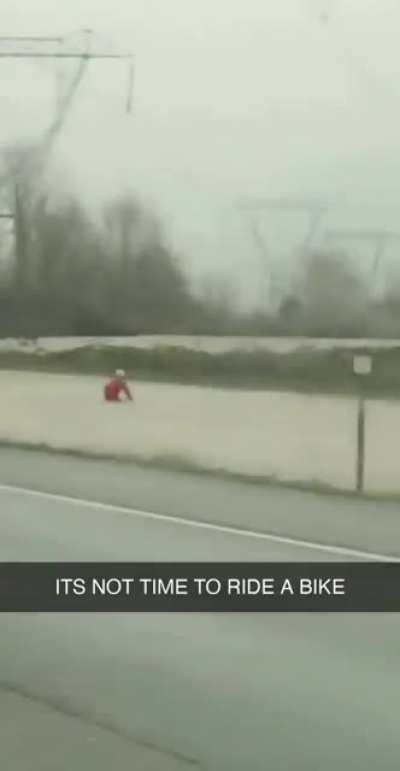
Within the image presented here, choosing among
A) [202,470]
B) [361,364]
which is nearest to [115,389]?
[202,470]

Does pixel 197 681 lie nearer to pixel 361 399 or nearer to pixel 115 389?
pixel 361 399

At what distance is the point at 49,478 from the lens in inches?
590

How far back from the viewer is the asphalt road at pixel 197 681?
4.41m

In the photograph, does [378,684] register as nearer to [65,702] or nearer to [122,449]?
[65,702]

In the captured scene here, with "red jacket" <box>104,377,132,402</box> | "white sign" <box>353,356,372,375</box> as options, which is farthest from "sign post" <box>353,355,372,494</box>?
"red jacket" <box>104,377,132,402</box>

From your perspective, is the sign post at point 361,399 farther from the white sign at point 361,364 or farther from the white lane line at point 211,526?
the white lane line at point 211,526

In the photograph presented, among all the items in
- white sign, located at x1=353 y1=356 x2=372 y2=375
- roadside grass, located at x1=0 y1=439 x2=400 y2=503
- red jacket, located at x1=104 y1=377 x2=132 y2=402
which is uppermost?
white sign, located at x1=353 y1=356 x2=372 y2=375

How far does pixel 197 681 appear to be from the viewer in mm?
5516

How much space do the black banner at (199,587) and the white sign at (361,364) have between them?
6.12 m

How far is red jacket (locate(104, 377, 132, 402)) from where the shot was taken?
20625 millimetres

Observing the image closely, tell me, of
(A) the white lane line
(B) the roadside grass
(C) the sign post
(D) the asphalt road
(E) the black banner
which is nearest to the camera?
(D) the asphalt road

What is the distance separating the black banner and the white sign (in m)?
6.12

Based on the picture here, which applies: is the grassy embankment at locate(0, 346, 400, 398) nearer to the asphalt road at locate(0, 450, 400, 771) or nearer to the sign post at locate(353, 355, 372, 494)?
the sign post at locate(353, 355, 372, 494)

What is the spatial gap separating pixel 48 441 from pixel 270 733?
1678 centimetres
